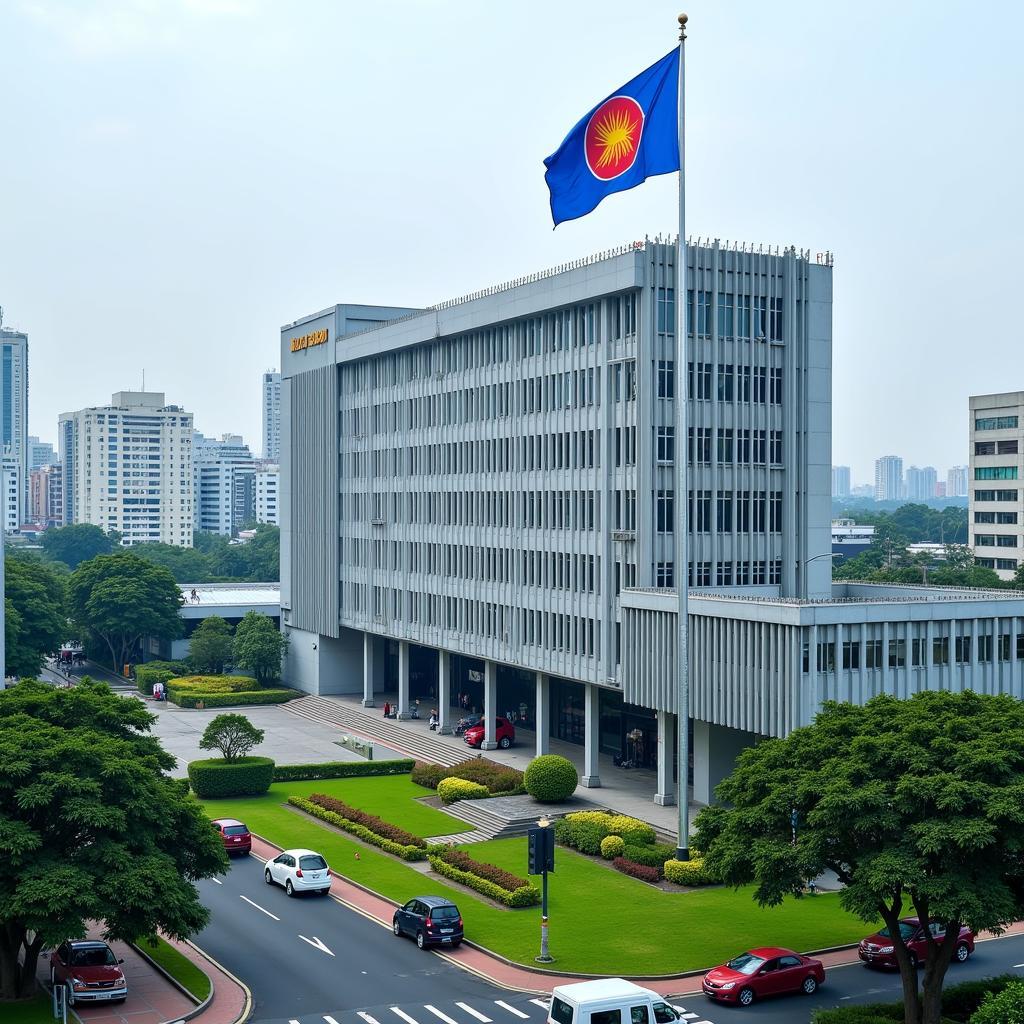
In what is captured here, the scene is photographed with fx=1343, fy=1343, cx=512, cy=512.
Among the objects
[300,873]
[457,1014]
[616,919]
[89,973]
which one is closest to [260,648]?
[300,873]

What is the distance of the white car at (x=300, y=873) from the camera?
51688 millimetres

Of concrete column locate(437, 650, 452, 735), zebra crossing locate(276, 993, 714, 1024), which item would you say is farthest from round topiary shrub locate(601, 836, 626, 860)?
concrete column locate(437, 650, 452, 735)

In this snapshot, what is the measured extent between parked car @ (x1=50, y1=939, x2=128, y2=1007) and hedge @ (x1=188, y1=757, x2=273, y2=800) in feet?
103

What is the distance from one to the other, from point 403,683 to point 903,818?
6464cm

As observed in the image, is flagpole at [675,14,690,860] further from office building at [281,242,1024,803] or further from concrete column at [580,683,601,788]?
concrete column at [580,683,601,788]

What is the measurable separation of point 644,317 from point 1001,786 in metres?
35.7

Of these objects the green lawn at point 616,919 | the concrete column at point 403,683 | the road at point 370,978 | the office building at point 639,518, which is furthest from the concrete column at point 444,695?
the road at point 370,978

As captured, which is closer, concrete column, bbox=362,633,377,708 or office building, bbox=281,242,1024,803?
office building, bbox=281,242,1024,803

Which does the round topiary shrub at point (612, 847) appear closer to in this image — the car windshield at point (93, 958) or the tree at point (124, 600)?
the car windshield at point (93, 958)

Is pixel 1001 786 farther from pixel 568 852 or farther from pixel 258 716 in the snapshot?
pixel 258 716

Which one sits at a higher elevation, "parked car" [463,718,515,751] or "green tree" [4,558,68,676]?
"green tree" [4,558,68,676]

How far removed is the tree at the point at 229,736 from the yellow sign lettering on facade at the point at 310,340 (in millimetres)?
41992

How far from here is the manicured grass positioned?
1572 inches

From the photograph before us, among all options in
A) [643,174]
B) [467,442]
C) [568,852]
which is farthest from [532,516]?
[643,174]
